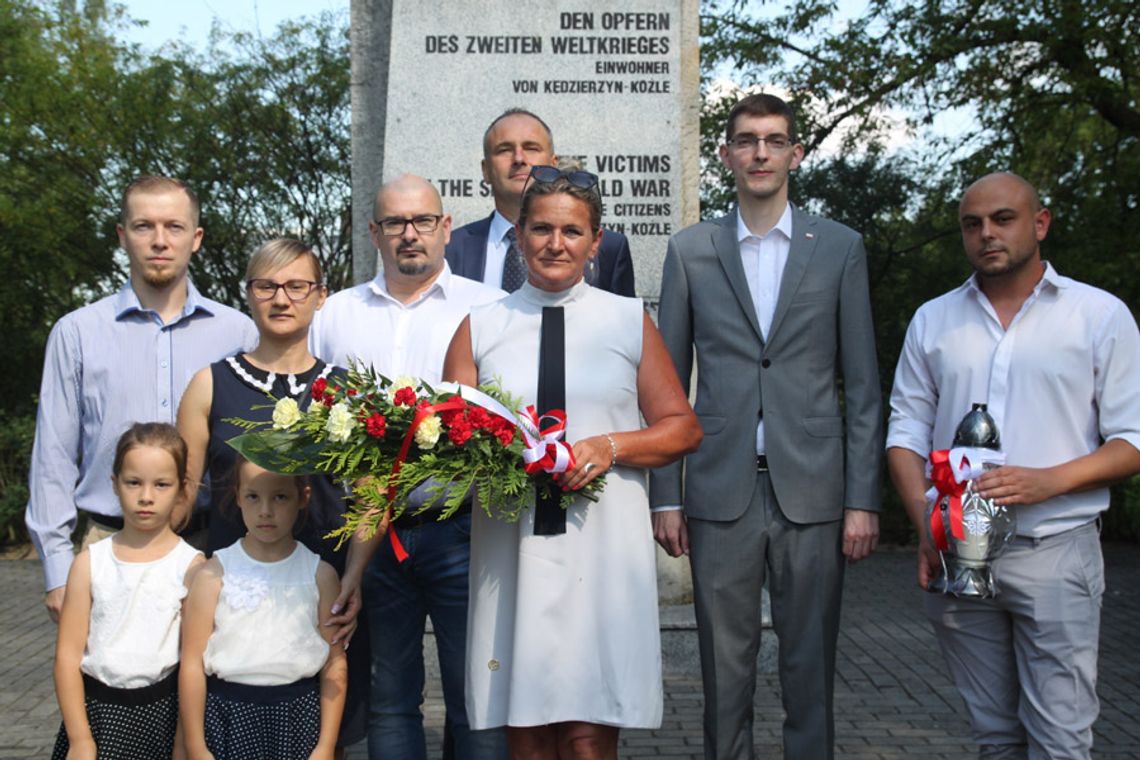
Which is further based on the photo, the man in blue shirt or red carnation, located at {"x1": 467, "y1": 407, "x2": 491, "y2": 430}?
the man in blue shirt

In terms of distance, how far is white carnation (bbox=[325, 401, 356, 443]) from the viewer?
3.38m

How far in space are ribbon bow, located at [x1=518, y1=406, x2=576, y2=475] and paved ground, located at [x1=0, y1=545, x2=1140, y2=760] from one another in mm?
2684

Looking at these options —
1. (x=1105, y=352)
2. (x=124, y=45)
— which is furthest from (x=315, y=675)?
(x=124, y=45)

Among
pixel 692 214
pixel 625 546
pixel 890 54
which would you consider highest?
pixel 890 54

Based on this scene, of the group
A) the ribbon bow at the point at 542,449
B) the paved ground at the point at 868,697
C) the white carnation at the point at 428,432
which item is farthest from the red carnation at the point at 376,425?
the paved ground at the point at 868,697

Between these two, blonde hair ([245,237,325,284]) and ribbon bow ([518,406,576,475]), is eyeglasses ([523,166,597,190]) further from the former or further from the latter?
blonde hair ([245,237,325,284])

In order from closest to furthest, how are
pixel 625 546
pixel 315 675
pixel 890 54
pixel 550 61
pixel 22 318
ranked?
1. pixel 625 546
2. pixel 315 675
3. pixel 550 61
4. pixel 890 54
5. pixel 22 318

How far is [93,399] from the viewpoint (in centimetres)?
425

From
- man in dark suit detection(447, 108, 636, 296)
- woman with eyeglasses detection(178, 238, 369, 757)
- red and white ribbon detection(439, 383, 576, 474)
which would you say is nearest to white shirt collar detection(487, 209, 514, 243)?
man in dark suit detection(447, 108, 636, 296)

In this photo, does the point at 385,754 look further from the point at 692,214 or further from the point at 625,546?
the point at 692,214

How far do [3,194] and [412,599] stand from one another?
11.9 m

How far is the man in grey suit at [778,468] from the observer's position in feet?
14.4

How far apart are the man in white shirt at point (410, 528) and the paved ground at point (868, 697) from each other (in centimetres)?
144

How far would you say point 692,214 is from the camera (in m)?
7.35
